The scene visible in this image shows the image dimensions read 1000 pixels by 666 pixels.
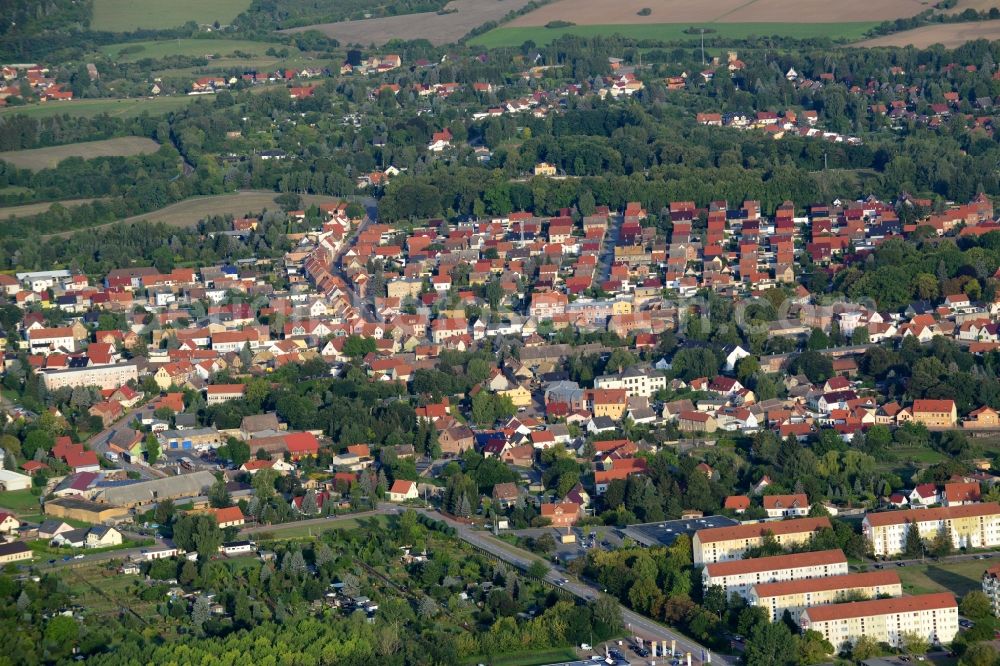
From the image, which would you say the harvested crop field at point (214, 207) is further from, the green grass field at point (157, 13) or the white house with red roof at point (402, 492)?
the green grass field at point (157, 13)

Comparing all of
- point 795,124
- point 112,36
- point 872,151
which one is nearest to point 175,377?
point 872,151

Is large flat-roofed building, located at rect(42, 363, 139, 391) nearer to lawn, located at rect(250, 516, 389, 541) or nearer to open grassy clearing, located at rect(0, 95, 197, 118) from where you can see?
Answer: lawn, located at rect(250, 516, 389, 541)

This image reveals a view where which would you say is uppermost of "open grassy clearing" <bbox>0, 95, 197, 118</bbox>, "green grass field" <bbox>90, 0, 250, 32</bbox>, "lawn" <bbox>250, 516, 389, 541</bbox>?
"green grass field" <bbox>90, 0, 250, 32</bbox>

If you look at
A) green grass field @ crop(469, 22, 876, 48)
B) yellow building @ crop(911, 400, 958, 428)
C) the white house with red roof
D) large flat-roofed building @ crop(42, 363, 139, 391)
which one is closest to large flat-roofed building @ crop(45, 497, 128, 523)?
the white house with red roof

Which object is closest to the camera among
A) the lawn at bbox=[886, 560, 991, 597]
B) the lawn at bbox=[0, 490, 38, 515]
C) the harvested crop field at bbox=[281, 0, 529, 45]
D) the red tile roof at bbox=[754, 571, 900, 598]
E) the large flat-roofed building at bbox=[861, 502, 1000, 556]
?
the red tile roof at bbox=[754, 571, 900, 598]

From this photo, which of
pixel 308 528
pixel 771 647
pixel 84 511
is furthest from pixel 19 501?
pixel 771 647

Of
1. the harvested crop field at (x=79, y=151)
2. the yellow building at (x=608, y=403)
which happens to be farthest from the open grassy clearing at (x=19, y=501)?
the harvested crop field at (x=79, y=151)
